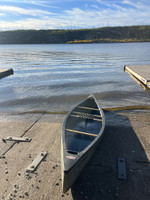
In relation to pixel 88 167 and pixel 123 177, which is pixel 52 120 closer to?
pixel 88 167

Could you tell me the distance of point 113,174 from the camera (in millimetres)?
6629

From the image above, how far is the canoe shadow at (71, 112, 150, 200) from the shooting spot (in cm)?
583

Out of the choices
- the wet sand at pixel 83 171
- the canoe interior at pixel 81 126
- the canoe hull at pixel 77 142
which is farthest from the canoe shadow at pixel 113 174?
the canoe interior at pixel 81 126

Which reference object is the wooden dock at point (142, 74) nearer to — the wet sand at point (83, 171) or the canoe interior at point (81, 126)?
the wet sand at point (83, 171)

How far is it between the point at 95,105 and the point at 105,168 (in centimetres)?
549

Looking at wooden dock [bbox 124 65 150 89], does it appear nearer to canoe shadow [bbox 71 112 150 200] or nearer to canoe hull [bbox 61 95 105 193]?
canoe hull [bbox 61 95 105 193]

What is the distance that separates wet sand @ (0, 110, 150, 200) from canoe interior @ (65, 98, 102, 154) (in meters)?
0.65

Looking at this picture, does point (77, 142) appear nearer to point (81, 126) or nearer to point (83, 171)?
point (83, 171)

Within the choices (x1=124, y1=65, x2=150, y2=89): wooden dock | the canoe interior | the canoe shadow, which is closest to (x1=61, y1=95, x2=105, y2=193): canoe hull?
the canoe interior

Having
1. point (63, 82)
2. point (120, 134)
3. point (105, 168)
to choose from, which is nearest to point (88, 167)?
point (105, 168)

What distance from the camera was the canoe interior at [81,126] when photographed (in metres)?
7.83

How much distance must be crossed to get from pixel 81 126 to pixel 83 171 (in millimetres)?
3181

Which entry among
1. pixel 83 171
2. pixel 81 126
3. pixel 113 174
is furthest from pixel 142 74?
pixel 83 171

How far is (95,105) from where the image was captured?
39.1 feet
